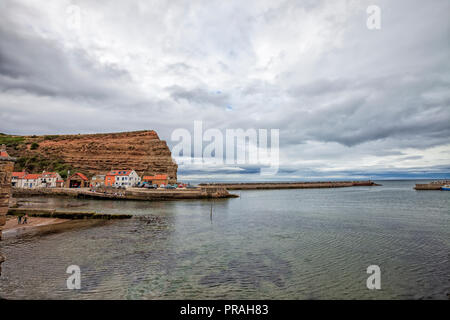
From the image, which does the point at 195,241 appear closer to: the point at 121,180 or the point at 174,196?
the point at 174,196

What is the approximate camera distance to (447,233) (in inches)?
831

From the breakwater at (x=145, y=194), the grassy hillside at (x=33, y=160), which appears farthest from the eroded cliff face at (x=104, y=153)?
the breakwater at (x=145, y=194)

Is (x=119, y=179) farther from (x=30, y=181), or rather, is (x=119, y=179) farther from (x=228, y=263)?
(x=228, y=263)

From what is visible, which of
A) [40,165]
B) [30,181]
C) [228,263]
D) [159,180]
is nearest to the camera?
[228,263]

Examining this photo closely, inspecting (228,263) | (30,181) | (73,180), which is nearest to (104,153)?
(73,180)

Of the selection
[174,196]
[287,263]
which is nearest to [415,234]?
[287,263]

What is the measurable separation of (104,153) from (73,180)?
23876 mm

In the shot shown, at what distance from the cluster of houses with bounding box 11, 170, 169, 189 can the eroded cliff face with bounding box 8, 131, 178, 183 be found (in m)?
12.4

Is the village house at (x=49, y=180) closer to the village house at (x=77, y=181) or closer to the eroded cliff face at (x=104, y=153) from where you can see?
the village house at (x=77, y=181)

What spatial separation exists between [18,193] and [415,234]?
95.8 metres

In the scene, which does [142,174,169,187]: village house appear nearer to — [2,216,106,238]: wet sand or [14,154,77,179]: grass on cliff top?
[14,154,77,179]: grass on cliff top

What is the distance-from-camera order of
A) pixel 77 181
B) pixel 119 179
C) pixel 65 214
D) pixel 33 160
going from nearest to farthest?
pixel 65 214 < pixel 119 179 < pixel 77 181 < pixel 33 160

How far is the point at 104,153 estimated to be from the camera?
100 m

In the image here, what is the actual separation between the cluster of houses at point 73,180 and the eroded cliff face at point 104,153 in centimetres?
1241
